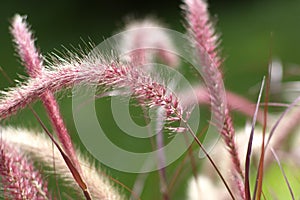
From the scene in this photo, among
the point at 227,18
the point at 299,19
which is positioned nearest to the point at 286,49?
the point at 299,19

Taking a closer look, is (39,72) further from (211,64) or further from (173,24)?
(173,24)

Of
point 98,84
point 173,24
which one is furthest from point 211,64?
point 173,24

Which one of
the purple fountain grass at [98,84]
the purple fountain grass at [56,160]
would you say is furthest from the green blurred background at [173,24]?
the purple fountain grass at [98,84]

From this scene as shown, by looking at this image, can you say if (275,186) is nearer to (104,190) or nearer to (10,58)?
(104,190)

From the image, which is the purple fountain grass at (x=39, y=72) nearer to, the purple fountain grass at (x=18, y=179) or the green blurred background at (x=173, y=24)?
the purple fountain grass at (x=18, y=179)

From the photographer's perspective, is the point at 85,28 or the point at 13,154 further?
the point at 85,28

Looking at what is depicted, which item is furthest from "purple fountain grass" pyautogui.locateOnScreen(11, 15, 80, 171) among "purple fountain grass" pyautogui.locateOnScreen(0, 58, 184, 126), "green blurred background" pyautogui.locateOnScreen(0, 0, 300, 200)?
"green blurred background" pyautogui.locateOnScreen(0, 0, 300, 200)

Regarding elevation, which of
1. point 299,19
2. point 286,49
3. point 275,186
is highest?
point 299,19
